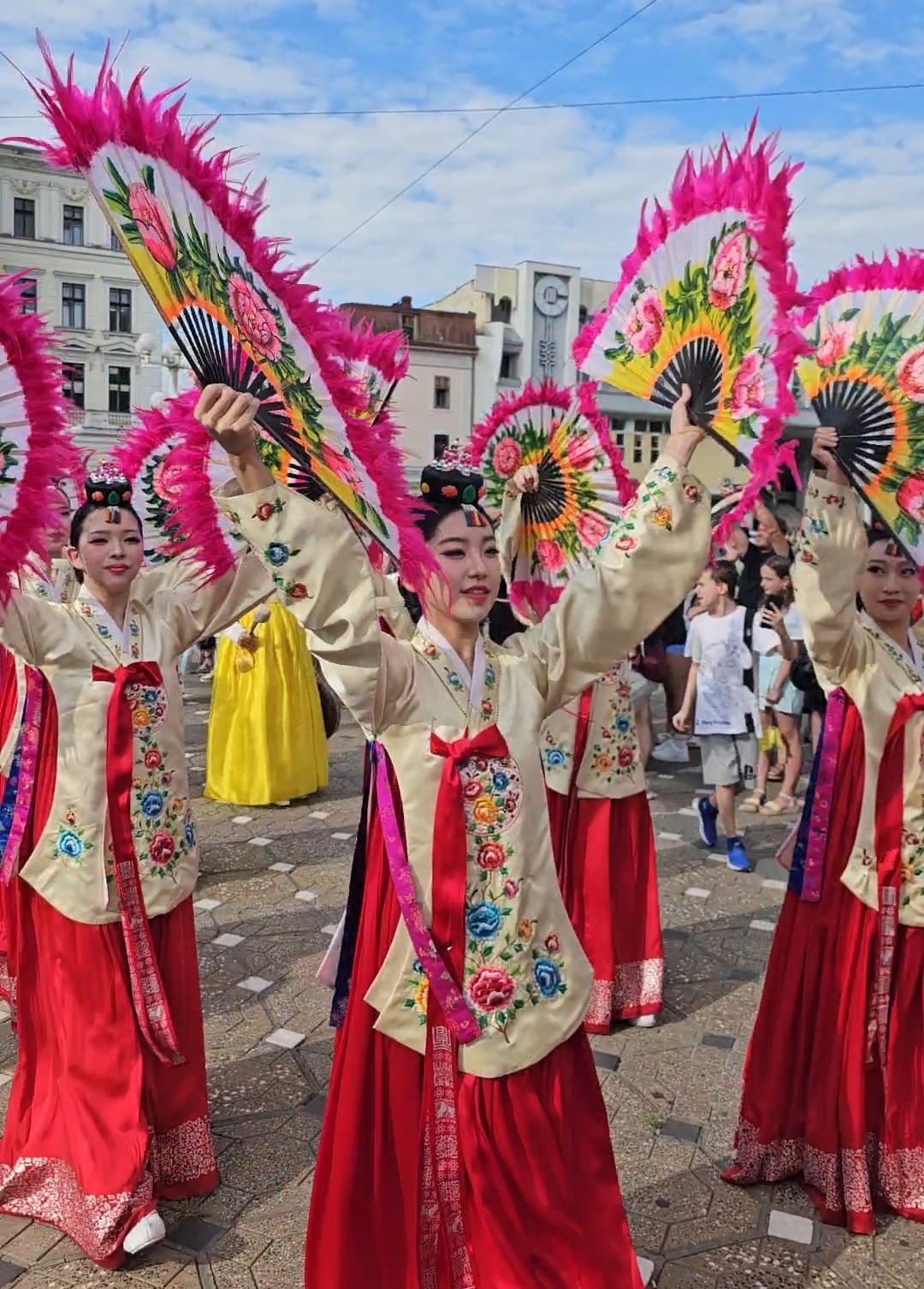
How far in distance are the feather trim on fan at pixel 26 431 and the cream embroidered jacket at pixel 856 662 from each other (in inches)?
69.6

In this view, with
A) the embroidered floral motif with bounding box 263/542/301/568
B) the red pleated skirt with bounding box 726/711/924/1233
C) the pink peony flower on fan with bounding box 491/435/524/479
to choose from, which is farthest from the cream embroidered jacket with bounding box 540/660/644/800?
the embroidered floral motif with bounding box 263/542/301/568

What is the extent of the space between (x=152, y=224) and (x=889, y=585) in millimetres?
2088

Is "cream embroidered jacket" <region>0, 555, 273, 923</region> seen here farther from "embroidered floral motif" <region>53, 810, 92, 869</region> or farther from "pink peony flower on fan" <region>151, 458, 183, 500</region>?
"pink peony flower on fan" <region>151, 458, 183, 500</region>

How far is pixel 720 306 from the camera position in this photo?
6.82ft

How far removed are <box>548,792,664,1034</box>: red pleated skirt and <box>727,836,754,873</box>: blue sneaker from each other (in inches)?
65.7

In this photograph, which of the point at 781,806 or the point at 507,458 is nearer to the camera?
the point at 507,458

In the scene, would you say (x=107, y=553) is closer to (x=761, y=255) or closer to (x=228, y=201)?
(x=228, y=201)

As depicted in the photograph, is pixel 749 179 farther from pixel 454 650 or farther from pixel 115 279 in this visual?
pixel 115 279

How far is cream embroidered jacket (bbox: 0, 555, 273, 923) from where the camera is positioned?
264 cm

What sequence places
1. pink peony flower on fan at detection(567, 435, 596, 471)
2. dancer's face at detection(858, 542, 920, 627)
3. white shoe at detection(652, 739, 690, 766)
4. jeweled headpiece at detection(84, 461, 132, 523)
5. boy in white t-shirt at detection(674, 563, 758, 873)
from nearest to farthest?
dancer's face at detection(858, 542, 920, 627)
jeweled headpiece at detection(84, 461, 132, 523)
pink peony flower on fan at detection(567, 435, 596, 471)
boy in white t-shirt at detection(674, 563, 758, 873)
white shoe at detection(652, 739, 690, 766)

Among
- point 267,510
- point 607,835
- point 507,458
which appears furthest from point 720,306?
point 607,835

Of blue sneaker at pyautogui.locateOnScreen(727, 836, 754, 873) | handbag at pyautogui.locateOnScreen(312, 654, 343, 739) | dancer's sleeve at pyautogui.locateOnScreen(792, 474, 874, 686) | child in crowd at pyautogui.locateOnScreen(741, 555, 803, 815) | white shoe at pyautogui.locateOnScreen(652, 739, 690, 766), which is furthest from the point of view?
white shoe at pyautogui.locateOnScreen(652, 739, 690, 766)

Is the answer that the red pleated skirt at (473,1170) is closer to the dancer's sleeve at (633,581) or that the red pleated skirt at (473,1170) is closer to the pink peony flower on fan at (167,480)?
the dancer's sleeve at (633,581)

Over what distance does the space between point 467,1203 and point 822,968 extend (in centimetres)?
125
